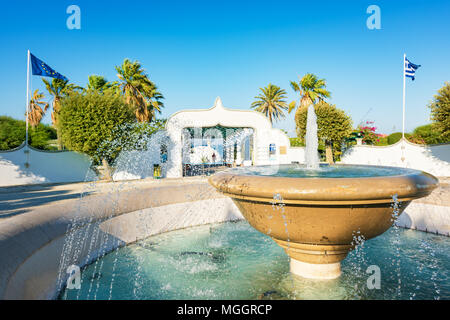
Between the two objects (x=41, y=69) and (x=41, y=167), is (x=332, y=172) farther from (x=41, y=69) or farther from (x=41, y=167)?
(x=41, y=69)

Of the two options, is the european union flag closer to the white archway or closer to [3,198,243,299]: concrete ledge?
the white archway

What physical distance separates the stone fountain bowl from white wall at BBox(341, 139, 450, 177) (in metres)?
18.8

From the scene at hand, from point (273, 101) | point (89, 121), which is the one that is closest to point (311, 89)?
point (273, 101)

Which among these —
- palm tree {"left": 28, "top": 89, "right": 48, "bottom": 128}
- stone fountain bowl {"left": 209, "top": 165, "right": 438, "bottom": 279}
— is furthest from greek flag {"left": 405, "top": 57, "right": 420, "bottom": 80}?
palm tree {"left": 28, "top": 89, "right": 48, "bottom": 128}

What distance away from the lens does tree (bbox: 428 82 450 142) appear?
A: 15070mm

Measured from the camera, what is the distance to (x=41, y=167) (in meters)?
15.8

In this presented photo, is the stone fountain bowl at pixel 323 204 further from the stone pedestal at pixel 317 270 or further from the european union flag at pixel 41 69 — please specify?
the european union flag at pixel 41 69

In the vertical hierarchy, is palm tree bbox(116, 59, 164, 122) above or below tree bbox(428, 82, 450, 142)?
above

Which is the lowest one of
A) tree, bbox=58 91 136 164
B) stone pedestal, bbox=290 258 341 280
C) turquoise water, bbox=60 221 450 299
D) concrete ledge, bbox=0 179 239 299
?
turquoise water, bbox=60 221 450 299

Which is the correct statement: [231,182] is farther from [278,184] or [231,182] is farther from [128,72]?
[128,72]

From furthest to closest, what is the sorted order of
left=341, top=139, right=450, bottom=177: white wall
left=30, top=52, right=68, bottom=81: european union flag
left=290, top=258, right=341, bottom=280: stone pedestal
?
left=341, top=139, right=450, bottom=177: white wall, left=30, top=52, right=68, bottom=81: european union flag, left=290, top=258, right=341, bottom=280: stone pedestal

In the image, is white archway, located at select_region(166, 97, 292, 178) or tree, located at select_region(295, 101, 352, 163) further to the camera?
tree, located at select_region(295, 101, 352, 163)

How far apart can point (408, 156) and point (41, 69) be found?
2460 cm
